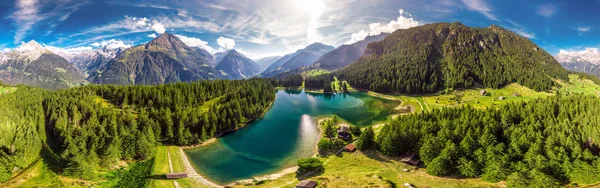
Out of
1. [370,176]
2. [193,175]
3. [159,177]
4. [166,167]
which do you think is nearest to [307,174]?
[370,176]

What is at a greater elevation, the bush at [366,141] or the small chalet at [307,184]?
the bush at [366,141]

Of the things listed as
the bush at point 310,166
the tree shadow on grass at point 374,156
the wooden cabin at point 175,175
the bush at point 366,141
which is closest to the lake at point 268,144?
the wooden cabin at point 175,175

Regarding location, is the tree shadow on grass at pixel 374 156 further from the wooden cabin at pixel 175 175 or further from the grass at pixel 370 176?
the wooden cabin at pixel 175 175

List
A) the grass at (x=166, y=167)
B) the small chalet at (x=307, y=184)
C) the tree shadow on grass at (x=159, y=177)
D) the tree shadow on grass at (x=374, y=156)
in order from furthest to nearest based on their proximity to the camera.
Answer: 1. the tree shadow on grass at (x=374, y=156)
2. the tree shadow on grass at (x=159, y=177)
3. the grass at (x=166, y=167)
4. the small chalet at (x=307, y=184)

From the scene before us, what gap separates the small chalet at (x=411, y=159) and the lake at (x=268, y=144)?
101 feet

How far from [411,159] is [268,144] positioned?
2130 inches

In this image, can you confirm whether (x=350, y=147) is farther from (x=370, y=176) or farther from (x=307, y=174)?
(x=370, y=176)

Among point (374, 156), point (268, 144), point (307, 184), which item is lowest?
point (268, 144)

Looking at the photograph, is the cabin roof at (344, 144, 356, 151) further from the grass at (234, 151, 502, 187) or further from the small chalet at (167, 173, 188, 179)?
the small chalet at (167, 173, 188, 179)

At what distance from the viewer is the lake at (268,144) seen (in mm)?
86438

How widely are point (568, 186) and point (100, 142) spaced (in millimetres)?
120413

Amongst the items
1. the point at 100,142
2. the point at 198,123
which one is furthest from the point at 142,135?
the point at 198,123

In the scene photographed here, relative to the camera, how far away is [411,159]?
264 feet

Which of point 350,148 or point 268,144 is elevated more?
point 350,148
